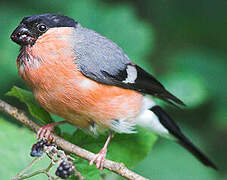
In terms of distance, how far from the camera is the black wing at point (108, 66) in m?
3.26

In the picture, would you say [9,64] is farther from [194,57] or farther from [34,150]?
[194,57]

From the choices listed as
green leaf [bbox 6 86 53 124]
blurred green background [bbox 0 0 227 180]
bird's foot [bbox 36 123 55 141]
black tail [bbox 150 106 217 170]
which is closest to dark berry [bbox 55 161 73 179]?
bird's foot [bbox 36 123 55 141]

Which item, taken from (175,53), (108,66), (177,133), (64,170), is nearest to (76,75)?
(108,66)

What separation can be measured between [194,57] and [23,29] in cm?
254

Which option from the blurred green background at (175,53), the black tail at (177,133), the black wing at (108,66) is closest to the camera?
the black wing at (108,66)

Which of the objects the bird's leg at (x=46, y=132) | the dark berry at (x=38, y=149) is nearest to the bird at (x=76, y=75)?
the bird's leg at (x=46, y=132)

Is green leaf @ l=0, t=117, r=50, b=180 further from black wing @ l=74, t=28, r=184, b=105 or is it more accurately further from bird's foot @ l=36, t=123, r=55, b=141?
black wing @ l=74, t=28, r=184, b=105

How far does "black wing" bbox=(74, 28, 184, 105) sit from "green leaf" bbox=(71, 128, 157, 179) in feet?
1.49

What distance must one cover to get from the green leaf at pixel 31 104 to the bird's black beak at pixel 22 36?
36 centimetres

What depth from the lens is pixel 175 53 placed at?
5.26 meters

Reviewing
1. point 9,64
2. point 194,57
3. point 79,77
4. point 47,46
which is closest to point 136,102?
point 79,77

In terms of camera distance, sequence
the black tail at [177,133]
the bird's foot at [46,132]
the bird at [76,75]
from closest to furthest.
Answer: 1. the bird's foot at [46,132]
2. the bird at [76,75]
3. the black tail at [177,133]

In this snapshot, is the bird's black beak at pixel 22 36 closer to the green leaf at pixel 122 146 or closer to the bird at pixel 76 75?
the bird at pixel 76 75

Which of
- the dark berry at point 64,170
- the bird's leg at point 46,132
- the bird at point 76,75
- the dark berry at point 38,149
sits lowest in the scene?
the bird's leg at point 46,132
